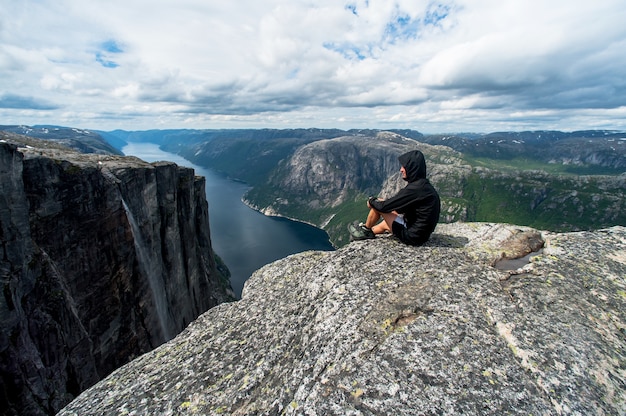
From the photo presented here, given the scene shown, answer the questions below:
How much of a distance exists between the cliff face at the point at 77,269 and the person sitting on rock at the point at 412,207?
32110mm

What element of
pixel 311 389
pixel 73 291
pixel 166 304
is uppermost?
pixel 311 389

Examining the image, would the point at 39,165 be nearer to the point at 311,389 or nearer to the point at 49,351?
the point at 49,351

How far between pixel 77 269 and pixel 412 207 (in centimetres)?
4413

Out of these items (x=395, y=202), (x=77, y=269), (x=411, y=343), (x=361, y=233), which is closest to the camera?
(x=411, y=343)

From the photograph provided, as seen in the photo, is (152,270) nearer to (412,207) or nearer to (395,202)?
(395,202)

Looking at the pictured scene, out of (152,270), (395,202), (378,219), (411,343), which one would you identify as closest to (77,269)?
(152,270)

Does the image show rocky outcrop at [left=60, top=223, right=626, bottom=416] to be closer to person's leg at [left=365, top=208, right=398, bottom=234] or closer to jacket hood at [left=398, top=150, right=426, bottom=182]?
person's leg at [left=365, top=208, right=398, bottom=234]

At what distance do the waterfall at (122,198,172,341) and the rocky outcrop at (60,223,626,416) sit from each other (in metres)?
43.9

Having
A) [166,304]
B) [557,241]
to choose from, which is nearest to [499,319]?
[557,241]

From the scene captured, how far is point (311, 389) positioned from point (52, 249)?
4130 cm

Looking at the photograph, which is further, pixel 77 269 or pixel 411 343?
pixel 77 269

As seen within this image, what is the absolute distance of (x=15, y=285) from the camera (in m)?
28.1

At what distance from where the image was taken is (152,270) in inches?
2227

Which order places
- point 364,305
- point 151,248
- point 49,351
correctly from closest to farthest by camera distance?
point 364,305 < point 49,351 < point 151,248
